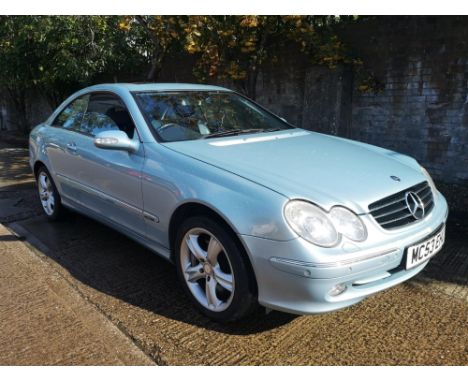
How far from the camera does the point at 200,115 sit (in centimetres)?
364

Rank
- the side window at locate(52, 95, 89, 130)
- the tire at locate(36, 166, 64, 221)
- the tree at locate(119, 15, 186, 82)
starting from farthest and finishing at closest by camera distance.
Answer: the tree at locate(119, 15, 186, 82) < the tire at locate(36, 166, 64, 221) < the side window at locate(52, 95, 89, 130)

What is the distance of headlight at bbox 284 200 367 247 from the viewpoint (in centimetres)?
228

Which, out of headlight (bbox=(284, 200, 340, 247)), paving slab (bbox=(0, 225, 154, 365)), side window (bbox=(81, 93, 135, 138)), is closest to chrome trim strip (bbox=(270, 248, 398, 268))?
headlight (bbox=(284, 200, 340, 247))

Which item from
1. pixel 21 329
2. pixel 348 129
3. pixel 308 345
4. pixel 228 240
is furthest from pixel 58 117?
pixel 348 129

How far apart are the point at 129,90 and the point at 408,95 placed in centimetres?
411

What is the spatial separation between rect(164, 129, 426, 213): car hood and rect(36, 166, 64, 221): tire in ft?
7.21

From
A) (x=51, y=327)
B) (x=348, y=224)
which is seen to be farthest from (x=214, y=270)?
(x=51, y=327)

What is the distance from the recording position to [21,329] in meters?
2.75

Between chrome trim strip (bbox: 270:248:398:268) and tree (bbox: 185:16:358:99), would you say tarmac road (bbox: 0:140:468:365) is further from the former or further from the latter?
tree (bbox: 185:16:358:99)

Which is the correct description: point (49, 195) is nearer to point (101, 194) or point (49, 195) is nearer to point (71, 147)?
point (71, 147)

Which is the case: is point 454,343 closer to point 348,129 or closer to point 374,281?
point 374,281

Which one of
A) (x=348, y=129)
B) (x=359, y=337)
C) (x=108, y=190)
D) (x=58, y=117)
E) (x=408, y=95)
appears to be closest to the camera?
(x=359, y=337)

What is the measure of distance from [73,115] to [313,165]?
280 centimetres

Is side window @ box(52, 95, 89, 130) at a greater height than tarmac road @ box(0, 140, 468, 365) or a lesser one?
greater
